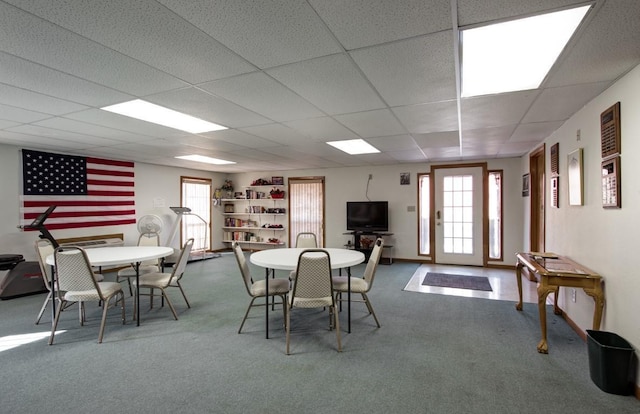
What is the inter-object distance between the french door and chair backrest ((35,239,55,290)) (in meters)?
6.55

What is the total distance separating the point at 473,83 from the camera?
8.45 ft

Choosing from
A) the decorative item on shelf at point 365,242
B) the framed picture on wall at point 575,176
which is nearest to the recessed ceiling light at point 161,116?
the framed picture on wall at point 575,176

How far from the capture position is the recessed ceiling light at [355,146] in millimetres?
4840

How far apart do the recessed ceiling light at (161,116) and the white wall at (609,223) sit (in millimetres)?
3708

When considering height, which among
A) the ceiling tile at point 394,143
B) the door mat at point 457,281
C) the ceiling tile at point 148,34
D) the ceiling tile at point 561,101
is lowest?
the door mat at point 457,281

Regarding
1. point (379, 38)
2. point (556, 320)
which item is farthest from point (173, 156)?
point (556, 320)

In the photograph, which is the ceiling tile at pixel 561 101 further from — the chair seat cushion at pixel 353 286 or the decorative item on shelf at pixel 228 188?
the decorative item on shelf at pixel 228 188

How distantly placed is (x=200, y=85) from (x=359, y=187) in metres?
5.60

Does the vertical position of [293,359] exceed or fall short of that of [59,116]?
it falls short

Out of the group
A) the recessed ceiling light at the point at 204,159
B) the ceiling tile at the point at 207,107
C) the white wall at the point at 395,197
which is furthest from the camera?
the white wall at the point at 395,197

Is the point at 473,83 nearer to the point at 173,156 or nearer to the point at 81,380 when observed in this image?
the point at 81,380

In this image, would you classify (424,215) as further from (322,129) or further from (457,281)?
(322,129)

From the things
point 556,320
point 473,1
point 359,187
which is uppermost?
point 473,1

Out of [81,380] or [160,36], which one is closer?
[160,36]
